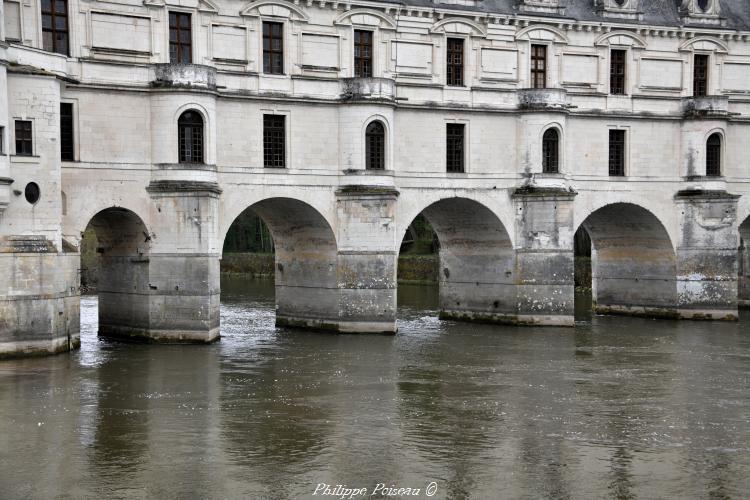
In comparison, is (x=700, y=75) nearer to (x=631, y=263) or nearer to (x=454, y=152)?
(x=631, y=263)

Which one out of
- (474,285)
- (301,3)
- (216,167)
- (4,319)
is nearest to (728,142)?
(474,285)

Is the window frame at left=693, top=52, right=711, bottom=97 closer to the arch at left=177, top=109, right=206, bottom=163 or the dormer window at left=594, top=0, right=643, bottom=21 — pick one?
the dormer window at left=594, top=0, right=643, bottom=21

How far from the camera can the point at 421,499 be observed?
15062mm

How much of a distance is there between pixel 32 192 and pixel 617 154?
77.3 feet

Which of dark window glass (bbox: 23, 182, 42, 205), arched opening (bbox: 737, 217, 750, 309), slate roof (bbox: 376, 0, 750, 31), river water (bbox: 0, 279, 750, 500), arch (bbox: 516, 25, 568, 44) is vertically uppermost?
slate roof (bbox: 376, 0, 750, 31)

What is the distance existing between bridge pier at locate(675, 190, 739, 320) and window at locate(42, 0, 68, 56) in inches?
979

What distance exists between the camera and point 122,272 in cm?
3375

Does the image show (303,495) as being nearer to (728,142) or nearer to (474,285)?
(474,285)

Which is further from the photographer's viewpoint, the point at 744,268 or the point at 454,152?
the point at 744,268

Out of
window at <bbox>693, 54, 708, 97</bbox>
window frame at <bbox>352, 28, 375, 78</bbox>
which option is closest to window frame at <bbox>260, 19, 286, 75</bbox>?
window frame at <bbox>352, 28, 375, 78</bbox>

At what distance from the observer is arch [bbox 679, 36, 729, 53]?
41.2 meters

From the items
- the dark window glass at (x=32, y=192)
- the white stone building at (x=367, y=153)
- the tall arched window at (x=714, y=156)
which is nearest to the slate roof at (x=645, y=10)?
the white stone building at (x=367, y=153)

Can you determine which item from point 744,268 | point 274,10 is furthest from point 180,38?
point 744,268

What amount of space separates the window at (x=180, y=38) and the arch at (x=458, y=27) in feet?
30.5
